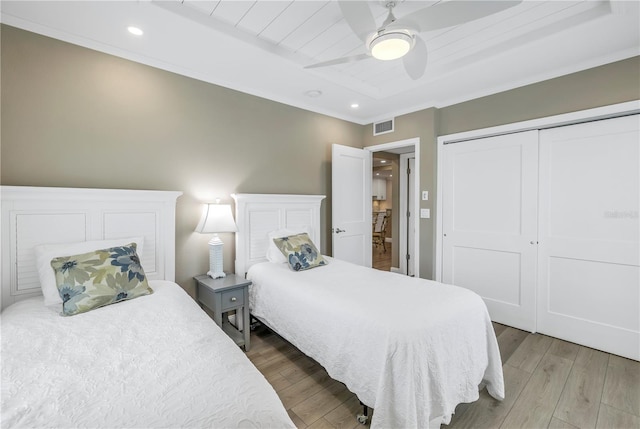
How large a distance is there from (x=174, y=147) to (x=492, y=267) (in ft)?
11.3

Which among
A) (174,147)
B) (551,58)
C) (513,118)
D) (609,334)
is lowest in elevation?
(609,334)

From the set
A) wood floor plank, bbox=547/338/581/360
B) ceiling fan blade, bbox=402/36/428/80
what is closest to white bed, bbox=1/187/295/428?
ceiling fan blade, bbox=402/36/428/80

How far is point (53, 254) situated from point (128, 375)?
1.36m

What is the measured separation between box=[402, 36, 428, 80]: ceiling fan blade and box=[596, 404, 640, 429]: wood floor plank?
2.50 metres

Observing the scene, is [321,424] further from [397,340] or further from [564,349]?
[564,349]

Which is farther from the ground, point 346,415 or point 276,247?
point 276,247

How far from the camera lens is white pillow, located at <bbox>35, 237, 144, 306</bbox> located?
1794 millimetres

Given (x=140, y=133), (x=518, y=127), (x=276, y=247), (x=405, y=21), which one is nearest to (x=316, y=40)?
(x=405, y=21)

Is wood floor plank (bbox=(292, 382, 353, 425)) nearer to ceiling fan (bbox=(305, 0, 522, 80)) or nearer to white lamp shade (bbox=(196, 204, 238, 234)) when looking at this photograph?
white lamp shade (bbox=(196, 204, 238, 234))

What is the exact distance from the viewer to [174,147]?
106 inches

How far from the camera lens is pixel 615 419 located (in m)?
1.80

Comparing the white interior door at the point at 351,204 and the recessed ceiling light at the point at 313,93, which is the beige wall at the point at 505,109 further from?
the recessed ceiling light at the point at 313,93

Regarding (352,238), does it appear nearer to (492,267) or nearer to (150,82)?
(492,267)

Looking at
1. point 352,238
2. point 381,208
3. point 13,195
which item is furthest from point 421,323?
point 381,208
